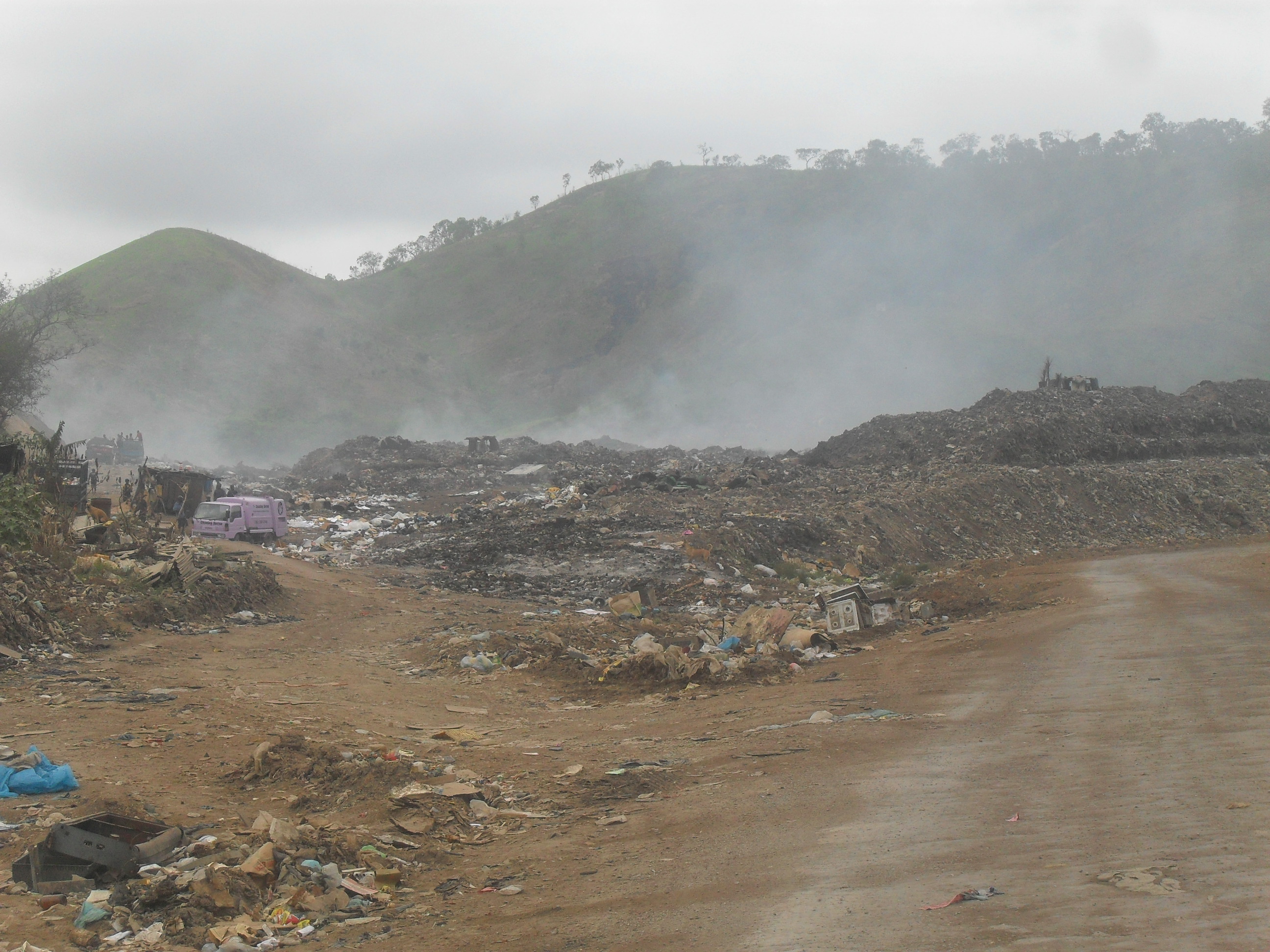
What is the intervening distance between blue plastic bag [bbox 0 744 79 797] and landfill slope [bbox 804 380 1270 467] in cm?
2511

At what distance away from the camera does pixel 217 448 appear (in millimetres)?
58312

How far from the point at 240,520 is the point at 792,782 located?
18.1m

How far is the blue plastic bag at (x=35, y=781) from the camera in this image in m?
5.75

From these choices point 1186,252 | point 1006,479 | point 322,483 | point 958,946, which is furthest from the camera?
point 1186,252

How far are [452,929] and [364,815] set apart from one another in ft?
5.81

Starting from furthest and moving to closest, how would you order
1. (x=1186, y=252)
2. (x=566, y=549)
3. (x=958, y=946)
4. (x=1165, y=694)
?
(x=1186, y=252) → (x=566, y=549) → (x=1165, y=694) → (x=958, y=946)

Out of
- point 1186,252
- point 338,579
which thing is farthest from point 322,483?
point 1186,252

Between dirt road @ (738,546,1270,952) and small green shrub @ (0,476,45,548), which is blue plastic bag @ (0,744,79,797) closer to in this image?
dirt road @ (738,546,1270,952)

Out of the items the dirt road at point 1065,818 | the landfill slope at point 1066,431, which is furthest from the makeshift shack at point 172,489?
the dirt road at point 1065,818

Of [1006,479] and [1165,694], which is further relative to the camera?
[1006,479]

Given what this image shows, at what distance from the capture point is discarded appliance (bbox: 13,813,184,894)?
450cm

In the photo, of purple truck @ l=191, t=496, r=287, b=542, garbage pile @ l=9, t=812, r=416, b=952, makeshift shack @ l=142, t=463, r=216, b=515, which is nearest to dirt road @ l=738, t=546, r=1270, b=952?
garbage pile @ l=9, t=812, r=416, b=952

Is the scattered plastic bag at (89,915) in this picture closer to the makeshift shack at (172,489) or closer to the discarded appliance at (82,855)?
the discarded appliance at (82,855)

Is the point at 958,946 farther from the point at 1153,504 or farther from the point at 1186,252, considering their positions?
the point at 1186,252
